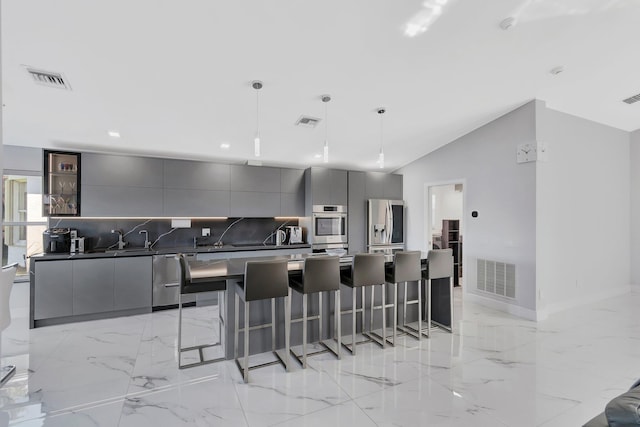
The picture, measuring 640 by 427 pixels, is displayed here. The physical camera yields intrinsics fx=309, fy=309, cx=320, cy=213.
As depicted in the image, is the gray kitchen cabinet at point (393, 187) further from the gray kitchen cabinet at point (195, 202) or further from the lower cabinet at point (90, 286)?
the lower cabinet at point (90, 286)

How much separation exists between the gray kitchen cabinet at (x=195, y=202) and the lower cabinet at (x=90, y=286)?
0.86 meters

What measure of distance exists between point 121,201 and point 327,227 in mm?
3231

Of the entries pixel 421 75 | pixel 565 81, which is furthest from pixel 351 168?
pixel 565 81

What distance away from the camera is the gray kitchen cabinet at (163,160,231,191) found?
4773mm

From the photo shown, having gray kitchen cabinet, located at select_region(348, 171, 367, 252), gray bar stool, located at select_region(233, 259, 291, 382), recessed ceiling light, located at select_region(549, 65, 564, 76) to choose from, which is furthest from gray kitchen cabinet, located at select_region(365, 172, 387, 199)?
gray bar stool, located at select_region(233, 259, 291, 382)

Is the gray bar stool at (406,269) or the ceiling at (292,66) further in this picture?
the gray bar stool at (406,269)

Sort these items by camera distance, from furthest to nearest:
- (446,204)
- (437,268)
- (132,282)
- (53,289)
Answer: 1. (446,204)
2. (132,282)
3. (53,289)
4. (437,268)

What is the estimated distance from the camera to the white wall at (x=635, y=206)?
5.55 metres

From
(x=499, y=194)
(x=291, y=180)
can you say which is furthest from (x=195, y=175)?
(x=499, y=194)

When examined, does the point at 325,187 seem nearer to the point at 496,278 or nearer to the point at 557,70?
the point at 496,278

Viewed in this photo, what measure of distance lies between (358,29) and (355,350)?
9.82 feet

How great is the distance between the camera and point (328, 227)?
558 centimetres

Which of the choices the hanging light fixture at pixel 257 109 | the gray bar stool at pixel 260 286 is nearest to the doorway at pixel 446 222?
A: the hanging light fixture at pixel 257 109

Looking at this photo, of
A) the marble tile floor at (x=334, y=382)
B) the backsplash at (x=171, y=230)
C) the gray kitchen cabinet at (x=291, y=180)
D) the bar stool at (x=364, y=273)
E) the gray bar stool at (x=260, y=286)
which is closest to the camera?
the marble tile floor at (x=334, y=382)
